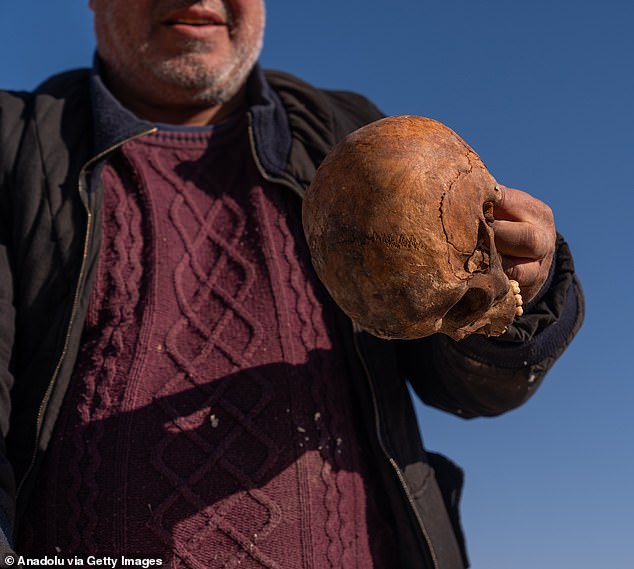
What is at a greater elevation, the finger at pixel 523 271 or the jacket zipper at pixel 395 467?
the finger at pixel 523 271

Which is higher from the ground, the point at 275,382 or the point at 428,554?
the point at 275,382

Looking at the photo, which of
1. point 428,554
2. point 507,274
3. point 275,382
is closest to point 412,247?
point 507,274

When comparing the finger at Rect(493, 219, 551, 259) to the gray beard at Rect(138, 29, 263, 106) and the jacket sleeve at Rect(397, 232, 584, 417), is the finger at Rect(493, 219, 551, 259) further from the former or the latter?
the gray beard at Rect(138, 29, 263, 106)

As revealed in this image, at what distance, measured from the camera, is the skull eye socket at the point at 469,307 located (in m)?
1.74

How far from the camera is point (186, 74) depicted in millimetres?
2918

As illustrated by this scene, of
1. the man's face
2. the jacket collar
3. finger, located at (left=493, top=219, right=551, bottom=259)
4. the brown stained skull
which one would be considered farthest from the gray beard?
finger, located at (left=493, top=219, right=551, bottom=259)

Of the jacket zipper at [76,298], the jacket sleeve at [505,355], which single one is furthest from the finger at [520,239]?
the jacket zipper at [76,298]

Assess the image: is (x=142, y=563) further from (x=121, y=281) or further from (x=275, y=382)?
(x=121, y=281)

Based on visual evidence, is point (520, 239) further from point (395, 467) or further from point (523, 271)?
point (395, 467)

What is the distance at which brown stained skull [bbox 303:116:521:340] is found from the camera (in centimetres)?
162

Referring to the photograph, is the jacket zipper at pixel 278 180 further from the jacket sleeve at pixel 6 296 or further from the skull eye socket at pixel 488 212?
the skull eye socket at pixel 488 212

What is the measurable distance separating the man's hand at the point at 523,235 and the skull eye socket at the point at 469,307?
124 millimetres

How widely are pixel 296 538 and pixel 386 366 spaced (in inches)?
21.8

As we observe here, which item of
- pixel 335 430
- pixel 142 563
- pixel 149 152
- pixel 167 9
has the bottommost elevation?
pixel 142 563
